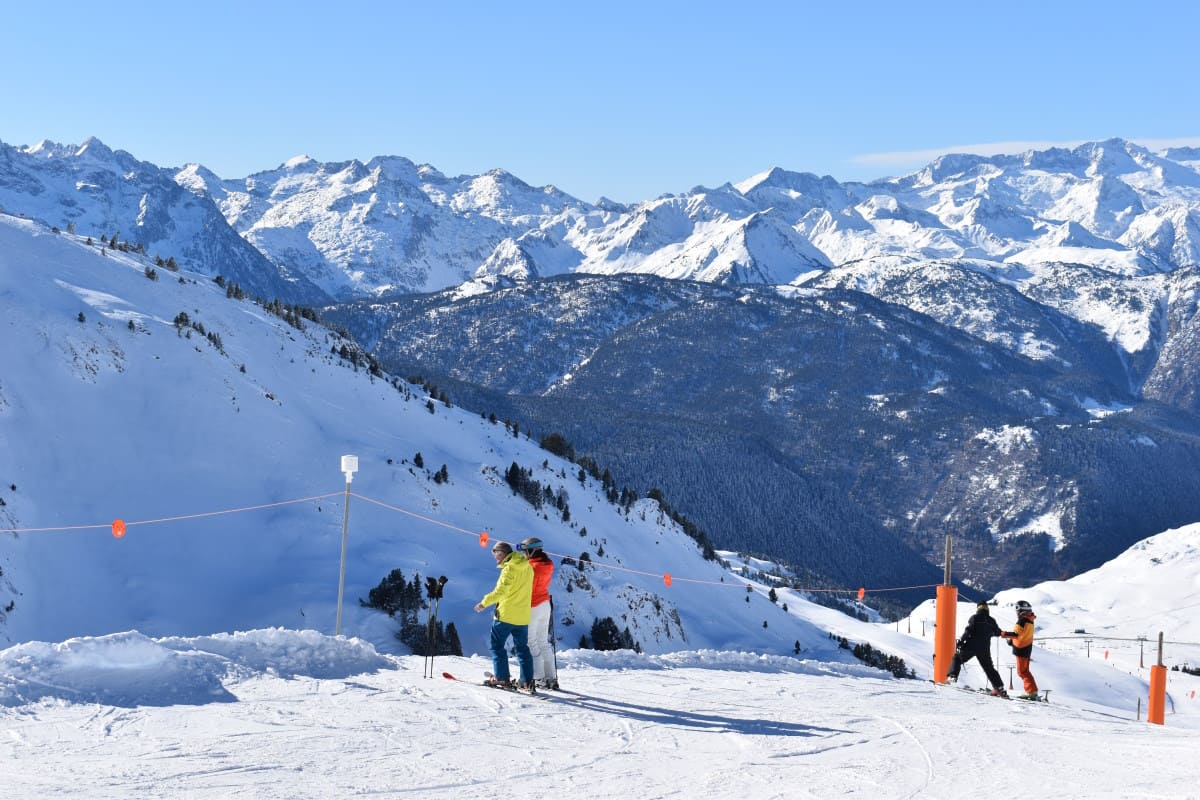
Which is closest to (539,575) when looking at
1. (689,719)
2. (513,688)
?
(513,688)

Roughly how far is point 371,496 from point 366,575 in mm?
6337

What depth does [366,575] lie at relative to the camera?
113 feet

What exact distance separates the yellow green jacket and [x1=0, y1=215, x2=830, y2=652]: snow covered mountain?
1493 cm

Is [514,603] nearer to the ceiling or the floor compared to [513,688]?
nearer to the ceiling

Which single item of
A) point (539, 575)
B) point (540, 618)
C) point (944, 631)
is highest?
point (539, 575)

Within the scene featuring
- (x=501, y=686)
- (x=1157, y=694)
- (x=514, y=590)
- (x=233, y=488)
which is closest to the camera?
(x=514, y=590)

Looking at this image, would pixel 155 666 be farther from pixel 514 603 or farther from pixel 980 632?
pixel 980 632

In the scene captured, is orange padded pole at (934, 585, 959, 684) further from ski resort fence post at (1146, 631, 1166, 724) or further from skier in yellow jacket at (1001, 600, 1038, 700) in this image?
ski resort fence post at (1146, 631, 1166, 724)

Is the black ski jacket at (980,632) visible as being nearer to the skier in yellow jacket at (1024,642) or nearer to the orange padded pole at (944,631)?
the skier in yellow jacket at (1024,642)

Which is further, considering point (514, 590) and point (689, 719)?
point (514, 590)

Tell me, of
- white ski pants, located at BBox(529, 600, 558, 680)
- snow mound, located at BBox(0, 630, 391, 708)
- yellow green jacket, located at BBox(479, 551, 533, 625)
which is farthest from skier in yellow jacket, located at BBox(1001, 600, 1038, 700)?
snow mound, located at BBox(0, 630, 391, 708)

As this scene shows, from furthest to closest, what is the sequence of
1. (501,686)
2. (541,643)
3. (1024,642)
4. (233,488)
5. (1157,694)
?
(233,488) < (1157,694) < (1024,642) < (501,686) < (541,643)

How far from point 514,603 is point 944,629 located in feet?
35.5

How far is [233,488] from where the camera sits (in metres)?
37.4
